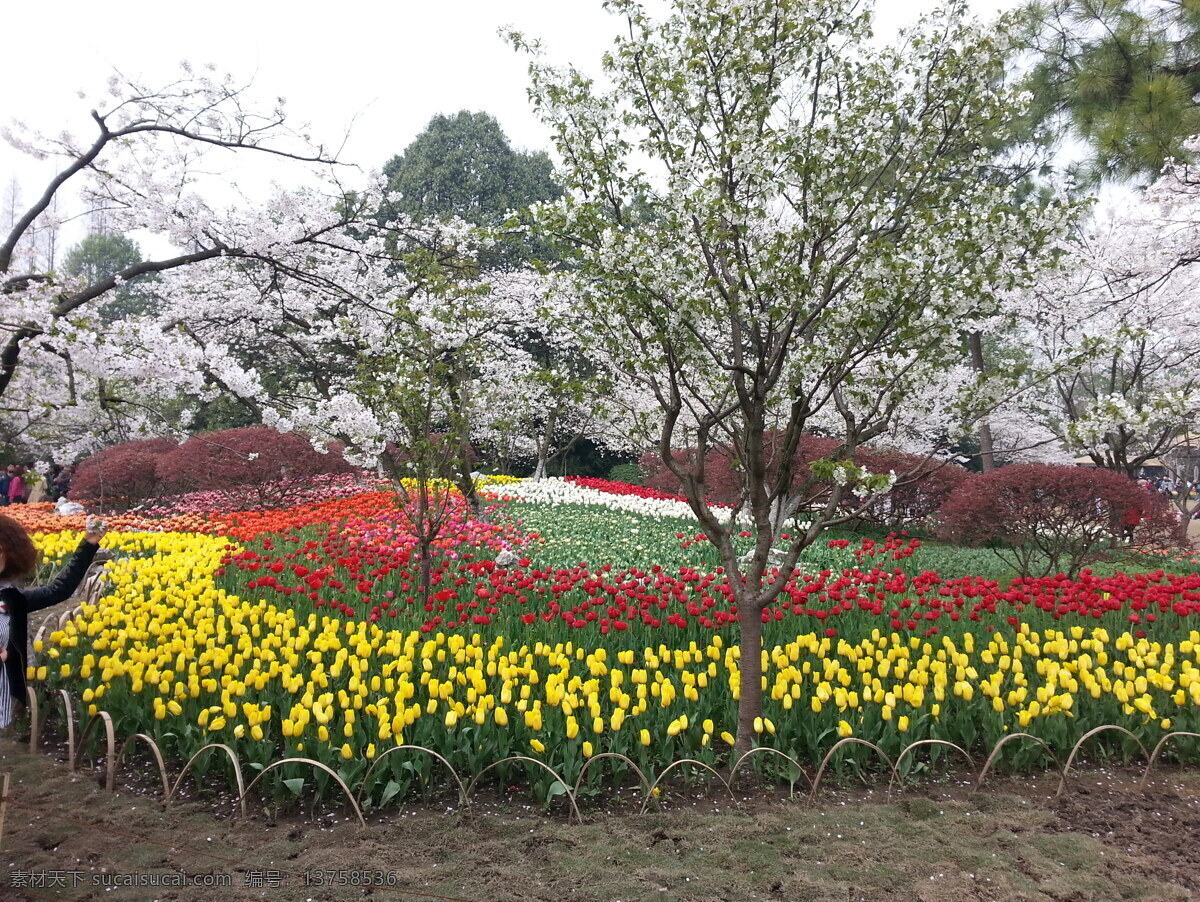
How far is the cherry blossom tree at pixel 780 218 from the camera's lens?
3.54m

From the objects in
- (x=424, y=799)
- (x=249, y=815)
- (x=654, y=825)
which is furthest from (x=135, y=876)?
(x=654, y=825)

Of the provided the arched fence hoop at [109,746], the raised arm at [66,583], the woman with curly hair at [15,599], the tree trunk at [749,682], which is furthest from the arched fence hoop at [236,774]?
the tree trunk at [749,682]

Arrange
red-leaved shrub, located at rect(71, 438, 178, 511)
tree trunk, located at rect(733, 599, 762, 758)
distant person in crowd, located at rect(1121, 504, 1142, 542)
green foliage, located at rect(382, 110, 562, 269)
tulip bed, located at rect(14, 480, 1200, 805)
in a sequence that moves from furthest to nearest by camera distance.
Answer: green foliage, located at rect(382, 110, 562, 269)
red-leaved shrub, located at rect(71, 438, 178, 511)
distant person in crowd, located at rect(1121, 504, 1142, 542)
tree trunk, located at rect(733, 599, 762, 758)
tulip bed, located at rect(14, 480, 1200, 805)

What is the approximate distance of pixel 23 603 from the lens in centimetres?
332

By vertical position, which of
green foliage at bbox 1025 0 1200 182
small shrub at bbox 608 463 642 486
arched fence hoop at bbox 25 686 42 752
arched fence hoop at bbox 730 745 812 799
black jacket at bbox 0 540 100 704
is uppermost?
green foliage at bbox 1025 0 1200 182

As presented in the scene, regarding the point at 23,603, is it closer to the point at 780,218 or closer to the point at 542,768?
the point at 542,768

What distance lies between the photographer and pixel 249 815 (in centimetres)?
333

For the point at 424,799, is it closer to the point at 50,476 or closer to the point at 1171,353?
the point at 1171,353

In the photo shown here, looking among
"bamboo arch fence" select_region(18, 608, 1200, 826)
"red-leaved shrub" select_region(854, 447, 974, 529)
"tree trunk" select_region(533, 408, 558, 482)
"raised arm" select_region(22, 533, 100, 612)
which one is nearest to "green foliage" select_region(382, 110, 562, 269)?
"tree trunk" select_region(533, 408, 558, 482)

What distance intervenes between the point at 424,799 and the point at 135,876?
3.63 feet

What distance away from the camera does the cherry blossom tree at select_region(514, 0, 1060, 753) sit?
11.6 feet

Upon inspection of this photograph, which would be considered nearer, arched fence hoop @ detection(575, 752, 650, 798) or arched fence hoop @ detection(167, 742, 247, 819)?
arched fence hoop @ detection(167, 742, 247, 819)

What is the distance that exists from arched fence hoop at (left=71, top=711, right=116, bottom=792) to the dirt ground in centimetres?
7

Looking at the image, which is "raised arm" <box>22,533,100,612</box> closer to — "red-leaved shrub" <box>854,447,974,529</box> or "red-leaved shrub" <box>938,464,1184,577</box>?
"red-leaved shrub" <box>938,464,1184,577</box>
